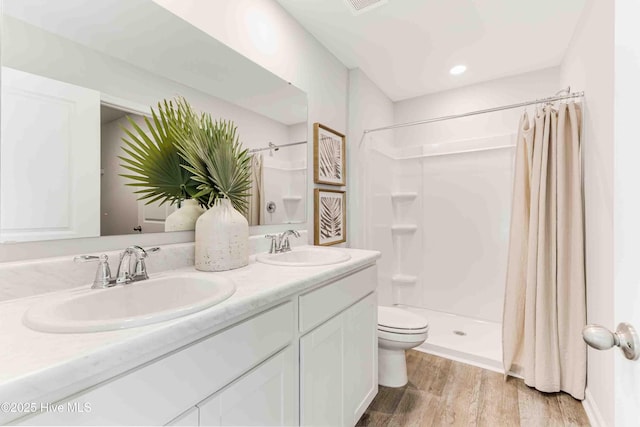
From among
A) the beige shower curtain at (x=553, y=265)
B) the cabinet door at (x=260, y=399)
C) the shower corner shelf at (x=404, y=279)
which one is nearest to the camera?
the cabinet door at (x=260, y=399)

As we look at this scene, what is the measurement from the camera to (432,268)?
9.66ft

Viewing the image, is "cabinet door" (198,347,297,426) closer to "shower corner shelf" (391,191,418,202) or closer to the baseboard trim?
the baseboard trim

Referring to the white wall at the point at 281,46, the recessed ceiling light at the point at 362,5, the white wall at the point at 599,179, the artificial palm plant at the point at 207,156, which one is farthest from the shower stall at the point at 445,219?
the artificial palm plant at the point at 207,156

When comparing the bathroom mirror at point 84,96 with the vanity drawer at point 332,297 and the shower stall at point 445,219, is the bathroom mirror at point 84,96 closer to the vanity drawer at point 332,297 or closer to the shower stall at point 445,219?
the vanity drawer at point 332,297

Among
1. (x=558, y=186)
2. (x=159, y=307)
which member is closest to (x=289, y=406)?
(x=159, y=307)

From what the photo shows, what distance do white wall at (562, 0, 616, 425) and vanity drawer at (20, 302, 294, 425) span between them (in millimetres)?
1594

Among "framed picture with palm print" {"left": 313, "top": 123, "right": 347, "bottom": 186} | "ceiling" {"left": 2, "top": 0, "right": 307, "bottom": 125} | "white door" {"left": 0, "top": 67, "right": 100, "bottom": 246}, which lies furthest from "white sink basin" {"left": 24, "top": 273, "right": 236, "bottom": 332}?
"framed picture with palm print" {"left": 313, "top": 123, "right": 347, "bottom": 186}

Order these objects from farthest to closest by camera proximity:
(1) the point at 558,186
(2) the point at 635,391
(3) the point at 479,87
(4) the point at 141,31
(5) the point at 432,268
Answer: (5) the point at 432,268
(3) the point at 479,87
(1) the point at 558,186
(4) the point at 141,31
(2) the point at 635,391

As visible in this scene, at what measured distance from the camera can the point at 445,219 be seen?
288cm

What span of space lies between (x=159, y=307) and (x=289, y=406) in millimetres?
550

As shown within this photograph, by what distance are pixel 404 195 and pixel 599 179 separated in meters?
1.65

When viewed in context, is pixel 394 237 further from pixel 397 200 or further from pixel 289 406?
pixel 289 406

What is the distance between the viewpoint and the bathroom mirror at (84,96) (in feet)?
2.66

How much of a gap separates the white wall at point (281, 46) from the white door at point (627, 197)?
4.63 feet
